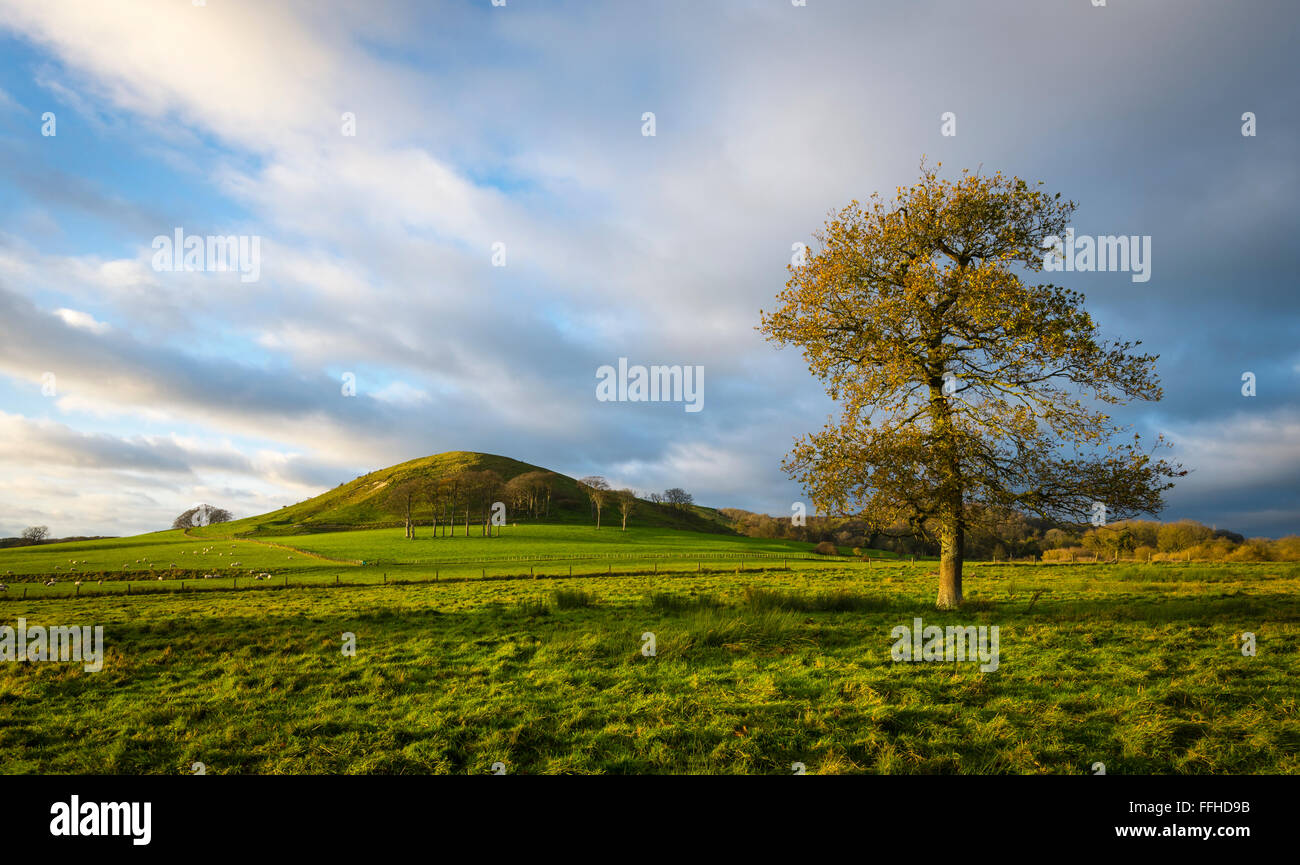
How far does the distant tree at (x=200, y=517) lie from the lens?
151 m

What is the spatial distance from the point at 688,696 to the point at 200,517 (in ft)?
619

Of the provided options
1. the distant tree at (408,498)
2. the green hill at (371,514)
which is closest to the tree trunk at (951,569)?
the distant tree at (408,498)

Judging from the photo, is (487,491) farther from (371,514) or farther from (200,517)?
(200,517)

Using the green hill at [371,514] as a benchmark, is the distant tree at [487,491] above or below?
above

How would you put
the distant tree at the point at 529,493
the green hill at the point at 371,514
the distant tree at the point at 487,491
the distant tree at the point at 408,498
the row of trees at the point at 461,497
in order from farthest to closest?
1. the distant tree at the point at 529,493
2. the green hill at the point at 371,514
3. the distant tree at the point at 487,491
4. the row of trees at the point at 461,497
5. the distant tree at the point at 408,498

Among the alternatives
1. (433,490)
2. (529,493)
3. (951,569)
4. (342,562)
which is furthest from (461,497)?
(951,569)

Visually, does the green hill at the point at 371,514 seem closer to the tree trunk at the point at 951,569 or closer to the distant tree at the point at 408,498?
the distant tree at the point at 408,498

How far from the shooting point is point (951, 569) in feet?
64.3

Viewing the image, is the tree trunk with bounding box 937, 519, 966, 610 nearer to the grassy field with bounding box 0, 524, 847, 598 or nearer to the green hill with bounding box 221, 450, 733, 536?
the grassy field with bounding box 0, 524, 847, 598

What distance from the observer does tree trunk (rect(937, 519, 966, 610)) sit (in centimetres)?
1911

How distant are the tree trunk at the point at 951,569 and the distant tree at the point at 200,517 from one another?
186093mm

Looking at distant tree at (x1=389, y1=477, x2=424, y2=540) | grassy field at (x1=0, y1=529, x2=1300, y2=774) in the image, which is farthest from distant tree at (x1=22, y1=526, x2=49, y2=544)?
grassy field at (x1=0, y1=529, x2=1300, y2=774)

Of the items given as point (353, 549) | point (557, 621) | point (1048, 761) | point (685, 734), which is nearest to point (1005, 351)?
point (1048, 761)
